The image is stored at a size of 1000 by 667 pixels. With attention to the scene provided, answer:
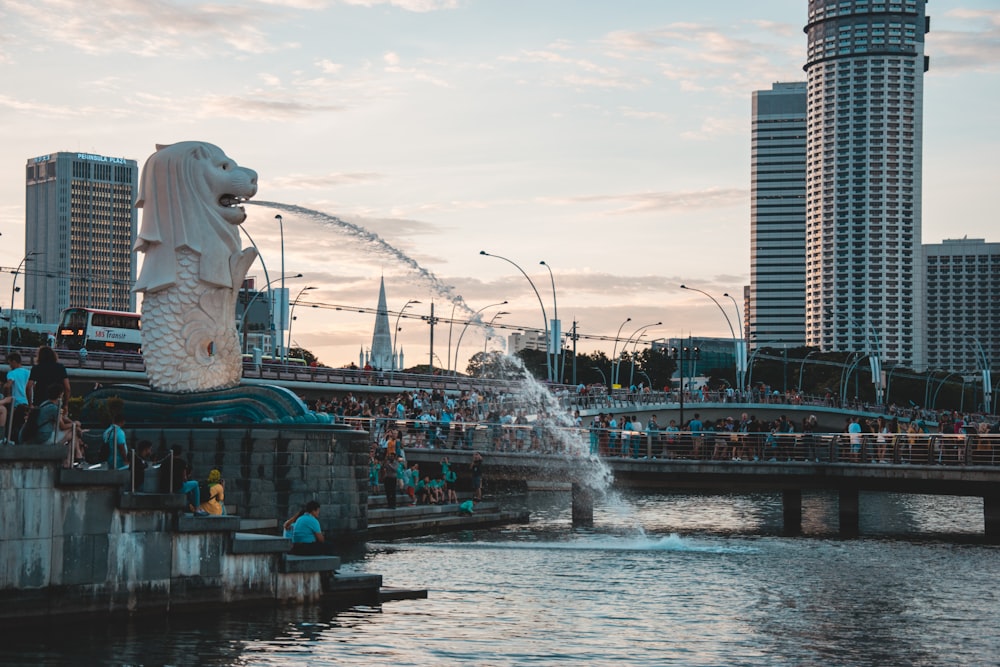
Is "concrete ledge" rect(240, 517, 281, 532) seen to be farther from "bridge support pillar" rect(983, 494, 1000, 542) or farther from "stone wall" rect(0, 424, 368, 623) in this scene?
"bridge support pillar" rect(983, 494, 1000, 542)

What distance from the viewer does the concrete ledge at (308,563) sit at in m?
21.8

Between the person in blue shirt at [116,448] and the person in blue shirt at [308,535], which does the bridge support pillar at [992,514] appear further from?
the person in blue shirt at [116,448]

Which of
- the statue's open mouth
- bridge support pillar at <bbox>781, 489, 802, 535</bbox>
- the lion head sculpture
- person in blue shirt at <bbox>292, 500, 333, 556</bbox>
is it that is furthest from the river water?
the statue's open mouth

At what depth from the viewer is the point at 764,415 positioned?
94688 mm

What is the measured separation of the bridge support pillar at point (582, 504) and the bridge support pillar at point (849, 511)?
730 centimetres

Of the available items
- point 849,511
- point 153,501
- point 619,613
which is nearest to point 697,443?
point 849,511

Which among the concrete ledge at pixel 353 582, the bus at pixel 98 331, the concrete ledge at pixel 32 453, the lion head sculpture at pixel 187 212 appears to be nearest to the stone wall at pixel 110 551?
the concrete ledge at pixel 32 453

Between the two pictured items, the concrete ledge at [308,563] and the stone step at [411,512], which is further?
the stone step at [411,512]

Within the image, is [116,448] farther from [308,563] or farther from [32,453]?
[308,563]

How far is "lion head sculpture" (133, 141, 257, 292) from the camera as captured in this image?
109 ft

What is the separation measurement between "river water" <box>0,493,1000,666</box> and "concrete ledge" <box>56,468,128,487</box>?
1.83m

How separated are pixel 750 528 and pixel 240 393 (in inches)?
698

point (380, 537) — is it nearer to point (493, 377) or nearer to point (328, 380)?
point (493, 377)

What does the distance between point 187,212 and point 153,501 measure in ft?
47.1
